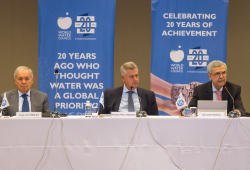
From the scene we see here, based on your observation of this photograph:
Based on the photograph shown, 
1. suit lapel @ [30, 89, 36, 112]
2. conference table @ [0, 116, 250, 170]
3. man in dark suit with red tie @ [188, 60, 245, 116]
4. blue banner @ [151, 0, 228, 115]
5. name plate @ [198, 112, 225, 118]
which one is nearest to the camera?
conference table @ [0, 116, 250, 170]

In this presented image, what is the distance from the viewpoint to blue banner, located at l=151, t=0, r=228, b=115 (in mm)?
4188

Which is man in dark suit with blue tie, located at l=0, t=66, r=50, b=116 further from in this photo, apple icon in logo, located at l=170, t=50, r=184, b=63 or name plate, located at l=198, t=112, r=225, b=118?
apple icon in logo, located at l=170, t=50, r=184, b=63

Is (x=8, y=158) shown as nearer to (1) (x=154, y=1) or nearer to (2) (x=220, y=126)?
(2) (x=220, y=126)

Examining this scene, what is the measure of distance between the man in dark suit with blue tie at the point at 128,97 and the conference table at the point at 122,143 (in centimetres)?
94

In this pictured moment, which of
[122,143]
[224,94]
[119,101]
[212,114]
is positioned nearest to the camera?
[122,143]

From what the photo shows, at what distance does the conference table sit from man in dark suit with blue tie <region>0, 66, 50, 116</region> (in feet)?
2.98

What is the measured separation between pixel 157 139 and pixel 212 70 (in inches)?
51.0

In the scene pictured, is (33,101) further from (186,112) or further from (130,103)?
(186,112)

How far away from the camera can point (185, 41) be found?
4.22 metres

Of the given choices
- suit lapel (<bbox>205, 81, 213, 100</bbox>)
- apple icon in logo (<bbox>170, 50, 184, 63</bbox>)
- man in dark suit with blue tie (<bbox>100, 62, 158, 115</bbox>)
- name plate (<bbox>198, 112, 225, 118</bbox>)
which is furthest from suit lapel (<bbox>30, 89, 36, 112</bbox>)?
apple icon in logo (<bbox>170, 50, 184, 63</bbox>)

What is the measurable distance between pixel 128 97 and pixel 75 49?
1.47 metres

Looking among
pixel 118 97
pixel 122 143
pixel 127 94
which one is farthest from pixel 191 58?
pixel 122 143

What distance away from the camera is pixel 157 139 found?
224cm

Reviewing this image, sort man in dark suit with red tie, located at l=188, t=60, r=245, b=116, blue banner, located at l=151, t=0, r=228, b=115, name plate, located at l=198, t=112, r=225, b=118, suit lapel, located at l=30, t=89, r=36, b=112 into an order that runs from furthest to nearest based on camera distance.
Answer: blue banner, located at l=151, t=0, r=228, b=115 → suit lapel, located at l=30, t=89, r=36, b=112 → man in dark suit with red tie, located at l=188, t=60, r=245, b=116 → name plate, located at l=198, t=112, r=225, b=118
